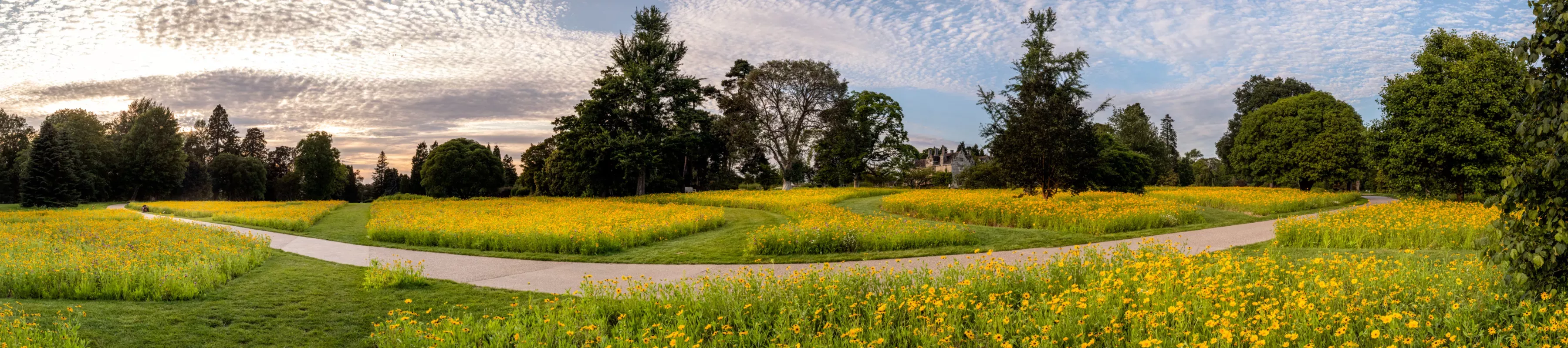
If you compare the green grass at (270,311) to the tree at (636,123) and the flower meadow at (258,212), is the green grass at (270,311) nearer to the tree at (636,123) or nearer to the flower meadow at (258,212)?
the flower meadow at (258,212)

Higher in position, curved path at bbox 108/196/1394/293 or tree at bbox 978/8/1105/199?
tree at bbox 978/8/1105/199

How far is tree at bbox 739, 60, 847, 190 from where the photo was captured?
39969 millimetres

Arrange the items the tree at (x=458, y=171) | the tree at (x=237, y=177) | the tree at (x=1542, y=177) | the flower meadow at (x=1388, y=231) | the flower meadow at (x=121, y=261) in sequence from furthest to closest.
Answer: the tree at (x=237, y=177), the tree at (x=458, y=171), the flower meadow at (x=1388, y=231), the flower meadow at (x=121, y=261), the tree at (x=1542, y=177)

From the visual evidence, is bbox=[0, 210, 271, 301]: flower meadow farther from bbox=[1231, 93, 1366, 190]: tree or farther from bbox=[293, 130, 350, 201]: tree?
bbox=[293, 130, 350, 201]: tree

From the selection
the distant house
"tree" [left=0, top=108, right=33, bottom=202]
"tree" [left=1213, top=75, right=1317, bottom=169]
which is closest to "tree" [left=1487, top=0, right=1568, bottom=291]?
"tree" [left=1213, top=75, right=1317, bottom=169]

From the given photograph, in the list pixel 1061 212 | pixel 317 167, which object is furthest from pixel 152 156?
pixel 1061 212

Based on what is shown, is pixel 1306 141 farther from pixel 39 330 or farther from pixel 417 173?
pixel 417 173

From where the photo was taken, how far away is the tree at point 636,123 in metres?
38.2

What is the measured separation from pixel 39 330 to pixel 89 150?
180ft

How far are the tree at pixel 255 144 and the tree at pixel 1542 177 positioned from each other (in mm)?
86464

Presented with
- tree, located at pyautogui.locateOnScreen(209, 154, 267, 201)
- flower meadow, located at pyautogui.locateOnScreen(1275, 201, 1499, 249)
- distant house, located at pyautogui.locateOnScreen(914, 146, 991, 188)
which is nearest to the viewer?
flower meadow, located at pyautogui.locateOnScreen(1275, 201, 1499, 249)

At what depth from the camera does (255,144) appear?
68.9 meters

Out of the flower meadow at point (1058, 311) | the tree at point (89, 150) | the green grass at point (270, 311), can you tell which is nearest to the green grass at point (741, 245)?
the flower meadow at point (1058, 311)

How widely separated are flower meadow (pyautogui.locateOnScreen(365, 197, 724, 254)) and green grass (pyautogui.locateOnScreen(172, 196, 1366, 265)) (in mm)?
322
